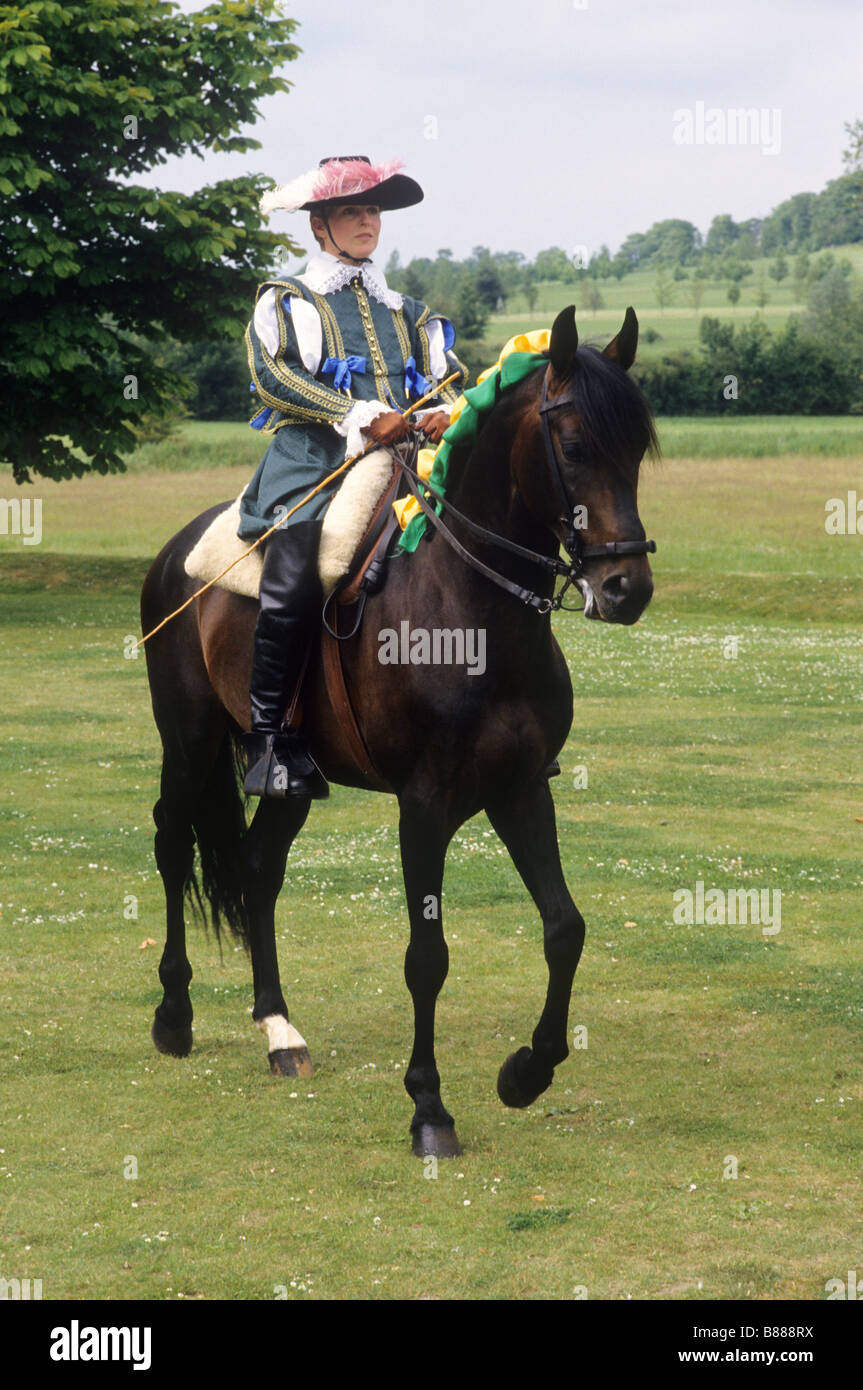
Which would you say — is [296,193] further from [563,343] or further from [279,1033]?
[279,1033]

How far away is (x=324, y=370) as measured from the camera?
7273 millimetres

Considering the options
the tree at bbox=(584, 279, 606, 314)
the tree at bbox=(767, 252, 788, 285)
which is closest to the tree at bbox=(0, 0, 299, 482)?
the tree at bbox=(584, 279, 606, 314)

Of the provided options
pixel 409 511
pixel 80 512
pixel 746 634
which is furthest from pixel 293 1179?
pixel 80 512

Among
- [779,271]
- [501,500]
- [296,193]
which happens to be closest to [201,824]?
[501,500]

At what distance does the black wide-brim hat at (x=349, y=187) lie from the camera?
7.24m

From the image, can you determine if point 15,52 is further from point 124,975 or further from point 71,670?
point 124,975

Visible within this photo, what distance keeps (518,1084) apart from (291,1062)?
138cm

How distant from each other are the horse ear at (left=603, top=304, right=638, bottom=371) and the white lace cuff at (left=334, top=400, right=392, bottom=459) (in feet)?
4.13

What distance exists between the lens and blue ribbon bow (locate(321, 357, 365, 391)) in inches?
285

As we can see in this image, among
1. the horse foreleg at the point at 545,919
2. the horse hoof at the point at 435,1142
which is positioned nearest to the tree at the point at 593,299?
the horse foreleg at the point at 545,919

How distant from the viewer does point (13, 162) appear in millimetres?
27297

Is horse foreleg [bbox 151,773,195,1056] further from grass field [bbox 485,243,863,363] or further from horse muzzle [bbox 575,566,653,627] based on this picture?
grass field [bbox 485,243,863,363]

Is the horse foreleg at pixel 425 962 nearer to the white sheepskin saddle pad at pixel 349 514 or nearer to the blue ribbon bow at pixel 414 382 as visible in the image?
the white sheepskin saddle pad at pixel 349 514

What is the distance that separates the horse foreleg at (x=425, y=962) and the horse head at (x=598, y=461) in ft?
4.57
